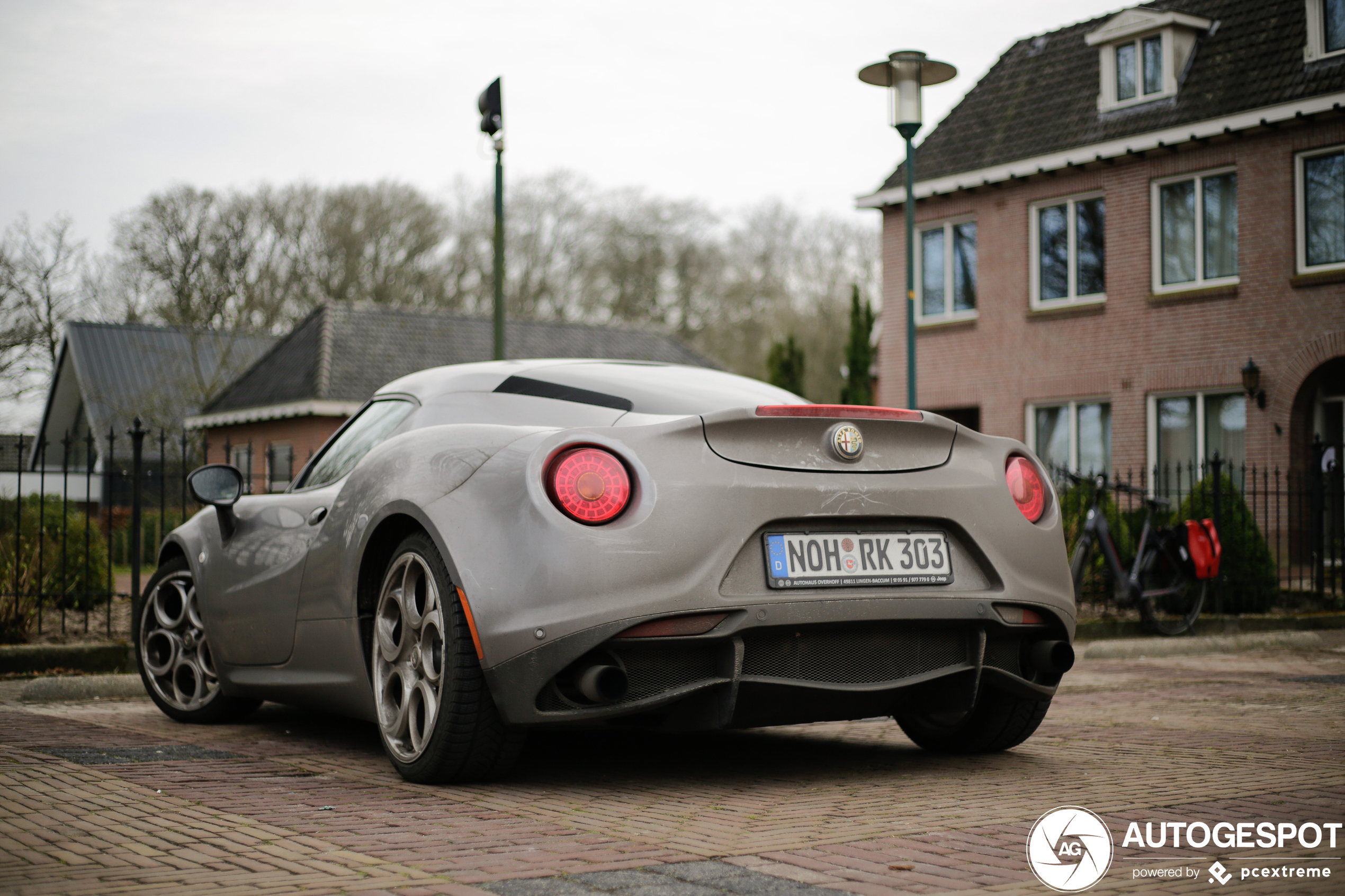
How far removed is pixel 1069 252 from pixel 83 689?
738 inches

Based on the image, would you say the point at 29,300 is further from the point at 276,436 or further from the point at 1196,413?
the point at 1196,413

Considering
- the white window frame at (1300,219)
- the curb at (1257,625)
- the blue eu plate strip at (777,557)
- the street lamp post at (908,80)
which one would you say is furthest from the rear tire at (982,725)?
the white window frame at (1300,219)

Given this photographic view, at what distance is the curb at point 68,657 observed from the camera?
309 inches

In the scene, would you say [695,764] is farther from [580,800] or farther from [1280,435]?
[1280,435]

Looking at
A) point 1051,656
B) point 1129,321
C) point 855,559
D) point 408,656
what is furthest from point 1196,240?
point 408,656

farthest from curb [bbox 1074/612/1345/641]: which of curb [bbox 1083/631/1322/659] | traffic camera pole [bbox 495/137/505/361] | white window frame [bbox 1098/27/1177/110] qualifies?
white window frame [bbox 1098/27/1177/110]

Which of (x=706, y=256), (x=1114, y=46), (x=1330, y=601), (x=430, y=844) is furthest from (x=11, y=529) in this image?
(x=706, y=256)

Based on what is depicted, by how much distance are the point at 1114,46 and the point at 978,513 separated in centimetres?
2067

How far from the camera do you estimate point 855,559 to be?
4.21 meters

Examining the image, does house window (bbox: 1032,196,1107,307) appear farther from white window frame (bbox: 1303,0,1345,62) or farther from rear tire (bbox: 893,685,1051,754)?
rear tire (bbox: 893,685,1051,754)

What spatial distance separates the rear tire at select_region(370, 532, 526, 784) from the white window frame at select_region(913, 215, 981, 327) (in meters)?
20.7

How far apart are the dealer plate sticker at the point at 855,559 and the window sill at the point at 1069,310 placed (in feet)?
62.5

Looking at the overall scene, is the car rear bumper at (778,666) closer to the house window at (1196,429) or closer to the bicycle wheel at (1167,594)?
Result: the bicycle wheel at (1167,594)

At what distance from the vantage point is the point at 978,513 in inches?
175
